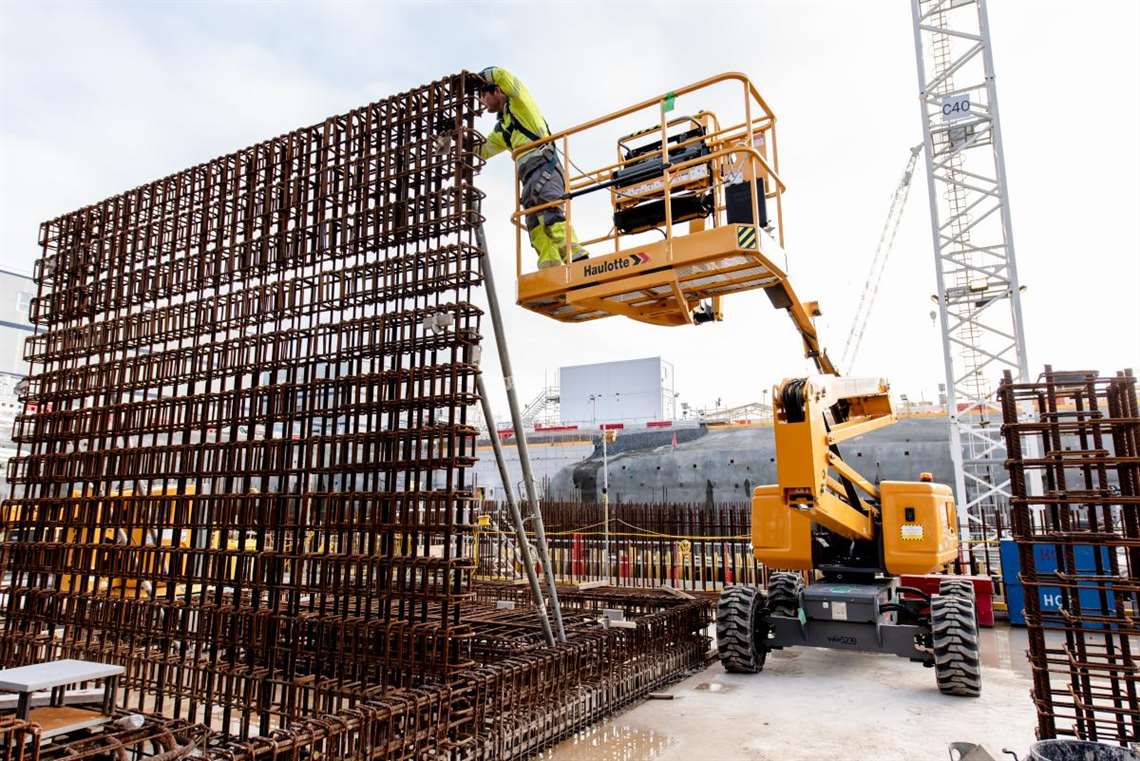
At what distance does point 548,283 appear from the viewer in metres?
7.22

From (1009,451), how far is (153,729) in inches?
277

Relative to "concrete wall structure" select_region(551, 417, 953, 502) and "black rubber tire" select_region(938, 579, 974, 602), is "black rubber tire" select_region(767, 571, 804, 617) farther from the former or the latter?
"concrete wall structure" select_region(551, 417, 953, 502)

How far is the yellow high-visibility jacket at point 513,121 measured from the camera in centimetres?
694

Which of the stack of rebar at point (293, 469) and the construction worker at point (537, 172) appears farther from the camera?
the construction worker at point (537, 172)

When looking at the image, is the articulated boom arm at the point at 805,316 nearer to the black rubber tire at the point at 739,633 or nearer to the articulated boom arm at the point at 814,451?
the articulated boom arm at the point at 814,451

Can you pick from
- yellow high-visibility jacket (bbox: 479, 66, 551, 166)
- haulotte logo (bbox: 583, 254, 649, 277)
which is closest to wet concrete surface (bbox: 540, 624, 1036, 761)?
haulotte logo (bbox: 583, 254, 649, 277)

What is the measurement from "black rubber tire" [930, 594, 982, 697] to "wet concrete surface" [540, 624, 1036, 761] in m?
0.18

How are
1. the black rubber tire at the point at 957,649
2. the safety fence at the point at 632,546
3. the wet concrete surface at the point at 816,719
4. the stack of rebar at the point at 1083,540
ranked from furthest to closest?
the safety fence at the point at 632,546 → the black rubber tire at the point at 957,649 → the wet concrete surface at the point at 816,719 → the stack of rebar at the point at 1083,540

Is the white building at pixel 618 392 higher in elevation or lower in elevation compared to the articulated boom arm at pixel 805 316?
higher

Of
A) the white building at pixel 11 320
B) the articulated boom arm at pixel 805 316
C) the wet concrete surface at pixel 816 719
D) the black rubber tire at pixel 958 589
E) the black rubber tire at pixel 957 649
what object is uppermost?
the white building at pixel 11 320

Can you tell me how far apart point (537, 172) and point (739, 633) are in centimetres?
651

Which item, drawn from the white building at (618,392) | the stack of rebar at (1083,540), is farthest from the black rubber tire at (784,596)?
the white building at (618,392)

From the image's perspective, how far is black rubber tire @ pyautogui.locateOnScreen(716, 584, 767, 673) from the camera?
9.32 metres

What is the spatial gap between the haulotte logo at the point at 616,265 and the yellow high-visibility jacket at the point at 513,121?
1.52 meters
